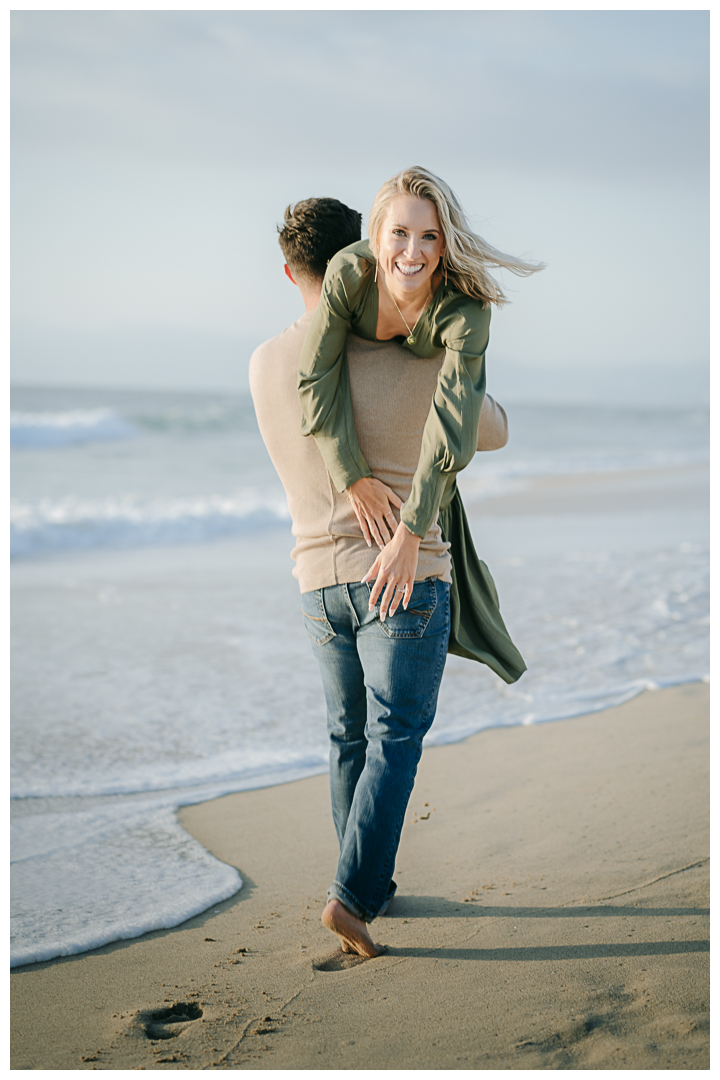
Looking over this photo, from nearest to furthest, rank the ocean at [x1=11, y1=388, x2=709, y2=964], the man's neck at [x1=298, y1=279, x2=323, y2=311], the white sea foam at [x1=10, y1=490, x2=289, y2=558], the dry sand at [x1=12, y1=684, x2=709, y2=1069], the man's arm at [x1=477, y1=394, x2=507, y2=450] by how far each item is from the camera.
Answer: the dry sand at [x1=12, y1=684, x2=709, y2=1069]
the man's arm at [x1=477, y1=394, x2=507, y2=450]
the man's neck at [x1=298, y1=279, x2=323, y2=311]
the ocean at [x1=11, y1=388, x2=709, y2=964]
the white sea foam at [x1=10, y1=490, x2=289, y2=558]

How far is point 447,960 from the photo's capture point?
222 centimetres

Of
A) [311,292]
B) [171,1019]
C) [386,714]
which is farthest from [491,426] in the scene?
[171,1019]

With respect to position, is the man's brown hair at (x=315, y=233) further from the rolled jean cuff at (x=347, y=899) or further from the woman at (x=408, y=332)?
the rolled jean cuff at (x=347, y=899)

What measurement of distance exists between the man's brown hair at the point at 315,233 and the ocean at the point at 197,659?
1.82 metres

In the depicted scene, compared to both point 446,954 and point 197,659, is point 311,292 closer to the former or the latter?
point 446,954

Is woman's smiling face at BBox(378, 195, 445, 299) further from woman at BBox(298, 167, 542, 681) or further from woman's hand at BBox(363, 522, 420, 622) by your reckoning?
woman's hand at BBox(363, 522, 420, 622)

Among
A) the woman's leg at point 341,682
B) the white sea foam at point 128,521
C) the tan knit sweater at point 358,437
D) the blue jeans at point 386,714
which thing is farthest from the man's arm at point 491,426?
the white sea foam at point 128,521

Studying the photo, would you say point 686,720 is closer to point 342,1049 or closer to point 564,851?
point 564,851

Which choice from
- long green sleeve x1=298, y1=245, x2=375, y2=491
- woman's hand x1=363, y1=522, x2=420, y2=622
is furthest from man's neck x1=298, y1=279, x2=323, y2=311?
woman's hand x1=363, y1=522, x2=420, y2=622

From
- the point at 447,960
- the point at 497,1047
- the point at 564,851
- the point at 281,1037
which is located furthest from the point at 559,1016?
the point at 564,851

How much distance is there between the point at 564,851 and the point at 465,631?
3.25 feet

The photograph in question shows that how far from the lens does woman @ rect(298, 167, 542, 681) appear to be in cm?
196

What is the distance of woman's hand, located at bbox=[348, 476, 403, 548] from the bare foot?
2.82ft
